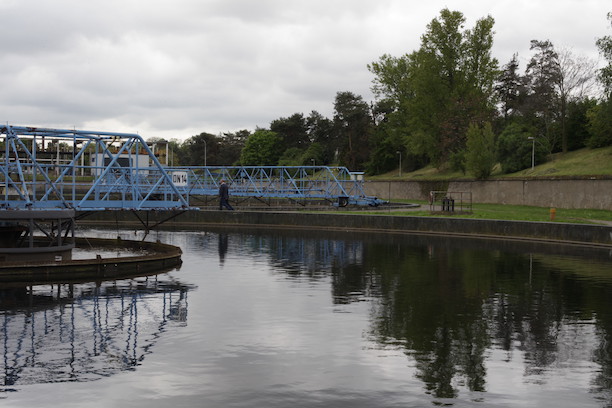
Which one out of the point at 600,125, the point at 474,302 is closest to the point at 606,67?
the point at 600,125

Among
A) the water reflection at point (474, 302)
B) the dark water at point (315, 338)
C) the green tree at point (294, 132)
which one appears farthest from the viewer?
the green tree at point (294, 132)

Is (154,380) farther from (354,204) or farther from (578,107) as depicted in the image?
(578,107)

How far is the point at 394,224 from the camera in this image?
46.0m

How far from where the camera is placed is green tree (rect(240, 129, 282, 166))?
140125 mm

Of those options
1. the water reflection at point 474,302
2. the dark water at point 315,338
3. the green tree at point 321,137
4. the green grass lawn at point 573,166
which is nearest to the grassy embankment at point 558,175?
the green grass lawn at point 573,166

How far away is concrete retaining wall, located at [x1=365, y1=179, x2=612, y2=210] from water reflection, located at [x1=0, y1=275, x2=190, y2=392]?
41.0 metres

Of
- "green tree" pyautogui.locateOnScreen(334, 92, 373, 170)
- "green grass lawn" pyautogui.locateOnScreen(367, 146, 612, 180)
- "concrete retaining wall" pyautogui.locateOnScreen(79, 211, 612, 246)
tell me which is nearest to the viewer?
"concrete retaining wall" pyautogui.locateOnScreen(79, 211, 612, 246)

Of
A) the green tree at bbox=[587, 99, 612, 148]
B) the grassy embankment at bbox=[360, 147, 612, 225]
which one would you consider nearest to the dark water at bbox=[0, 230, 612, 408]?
the grassy embankment at bbox=[360, 147, 612, 225]

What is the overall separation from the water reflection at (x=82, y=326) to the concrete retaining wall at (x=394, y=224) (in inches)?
544

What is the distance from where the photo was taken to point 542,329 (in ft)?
55.8

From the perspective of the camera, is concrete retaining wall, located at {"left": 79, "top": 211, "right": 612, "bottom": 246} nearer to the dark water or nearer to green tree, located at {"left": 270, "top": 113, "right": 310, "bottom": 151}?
the dark water

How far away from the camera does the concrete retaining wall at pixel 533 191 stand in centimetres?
5319

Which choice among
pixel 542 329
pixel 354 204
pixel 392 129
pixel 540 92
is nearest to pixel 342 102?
pixel 392 129

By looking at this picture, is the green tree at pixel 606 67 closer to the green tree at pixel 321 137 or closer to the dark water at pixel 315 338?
the dark water at pixel 315 338
